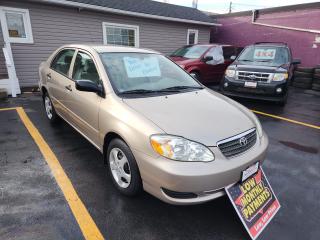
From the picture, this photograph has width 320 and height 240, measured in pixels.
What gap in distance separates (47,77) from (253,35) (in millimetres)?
11484

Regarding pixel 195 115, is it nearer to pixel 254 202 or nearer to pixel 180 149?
pixel 180 149

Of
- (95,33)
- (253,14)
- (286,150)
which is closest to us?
(286,150)

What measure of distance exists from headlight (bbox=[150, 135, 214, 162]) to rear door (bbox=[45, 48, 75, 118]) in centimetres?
221

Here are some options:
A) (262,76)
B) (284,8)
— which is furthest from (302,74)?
(262,76)

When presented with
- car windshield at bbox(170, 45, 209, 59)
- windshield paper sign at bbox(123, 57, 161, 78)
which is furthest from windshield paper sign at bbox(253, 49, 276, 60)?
windshield paper sign at bbox(123, 57, 161, 78)

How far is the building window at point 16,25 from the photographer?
7320 mm

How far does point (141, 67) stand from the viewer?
10.4 feet

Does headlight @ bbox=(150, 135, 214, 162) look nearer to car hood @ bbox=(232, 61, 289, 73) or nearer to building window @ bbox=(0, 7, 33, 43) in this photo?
car hood @ bbox=(232, 61, 289, 73)

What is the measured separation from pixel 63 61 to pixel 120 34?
6486 mm

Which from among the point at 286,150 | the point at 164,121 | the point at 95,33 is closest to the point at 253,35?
the point at 95,33

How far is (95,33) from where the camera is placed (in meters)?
9.18

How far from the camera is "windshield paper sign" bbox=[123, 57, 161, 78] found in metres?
3.04

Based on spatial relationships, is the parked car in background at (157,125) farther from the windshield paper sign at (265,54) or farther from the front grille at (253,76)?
the windshield paper sign at (265,54)

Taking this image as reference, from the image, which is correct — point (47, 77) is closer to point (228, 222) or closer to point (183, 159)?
point (183, 159)
